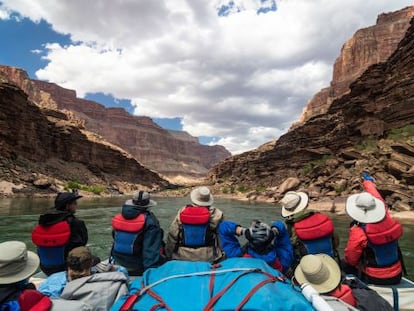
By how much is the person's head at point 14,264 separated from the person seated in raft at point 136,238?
184 cm

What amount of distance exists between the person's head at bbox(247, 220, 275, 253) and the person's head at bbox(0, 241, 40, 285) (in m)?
2.67

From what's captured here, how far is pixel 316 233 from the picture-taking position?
179 inches

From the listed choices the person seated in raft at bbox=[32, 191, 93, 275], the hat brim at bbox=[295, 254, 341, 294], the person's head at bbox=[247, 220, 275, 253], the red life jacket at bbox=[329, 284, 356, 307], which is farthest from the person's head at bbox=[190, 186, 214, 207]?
the red life jacket at bbox=[329, 284, 356, 307]

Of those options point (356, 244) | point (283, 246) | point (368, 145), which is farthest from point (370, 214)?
point (368, 145)

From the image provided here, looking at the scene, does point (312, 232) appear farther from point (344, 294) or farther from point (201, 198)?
point (201, 198)

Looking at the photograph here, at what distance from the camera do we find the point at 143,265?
191 inches

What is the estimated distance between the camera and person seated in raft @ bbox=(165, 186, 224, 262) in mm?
4984

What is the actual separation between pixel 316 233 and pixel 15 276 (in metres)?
3.72

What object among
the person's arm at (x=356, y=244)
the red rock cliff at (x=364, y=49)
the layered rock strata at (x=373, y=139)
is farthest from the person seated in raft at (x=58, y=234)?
the red rock cliff at (x=364, y=49)

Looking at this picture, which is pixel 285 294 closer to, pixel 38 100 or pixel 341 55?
pixel 341 55

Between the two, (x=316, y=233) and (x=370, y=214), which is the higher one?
(x=370, y=214)

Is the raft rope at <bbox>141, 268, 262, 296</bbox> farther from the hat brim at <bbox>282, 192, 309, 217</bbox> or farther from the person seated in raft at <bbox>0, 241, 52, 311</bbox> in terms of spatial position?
the hat brim at <bbox>282, 192, 309, 217</bbox>

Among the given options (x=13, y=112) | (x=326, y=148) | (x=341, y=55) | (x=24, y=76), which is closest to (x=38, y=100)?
(x=24, y=76)

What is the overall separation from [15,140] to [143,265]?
194 ft
